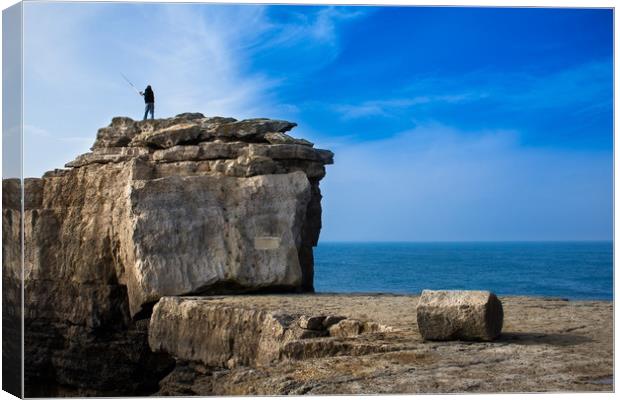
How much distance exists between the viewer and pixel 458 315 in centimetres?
1030

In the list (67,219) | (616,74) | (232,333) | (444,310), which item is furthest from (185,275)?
(616,74)

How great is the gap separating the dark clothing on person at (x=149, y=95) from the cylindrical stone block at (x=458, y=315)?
385 inches

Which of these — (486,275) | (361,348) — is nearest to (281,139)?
(361,348)

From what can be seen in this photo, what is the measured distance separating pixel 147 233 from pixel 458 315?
7886 mm

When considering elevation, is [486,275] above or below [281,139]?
below

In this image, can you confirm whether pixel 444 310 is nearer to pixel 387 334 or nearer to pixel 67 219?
pixel 387 334

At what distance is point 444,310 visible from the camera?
34.0 feet

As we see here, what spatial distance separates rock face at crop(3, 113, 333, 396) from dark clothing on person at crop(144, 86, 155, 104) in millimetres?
681

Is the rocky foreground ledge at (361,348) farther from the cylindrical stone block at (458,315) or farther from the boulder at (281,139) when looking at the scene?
the boulder at (281,139)

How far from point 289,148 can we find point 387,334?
23.7ft

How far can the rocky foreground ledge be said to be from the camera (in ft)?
29.3

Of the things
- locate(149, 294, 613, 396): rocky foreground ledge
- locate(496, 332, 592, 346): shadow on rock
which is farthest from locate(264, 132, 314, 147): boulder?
locate(496, 332, 592, 346): shadow on rock

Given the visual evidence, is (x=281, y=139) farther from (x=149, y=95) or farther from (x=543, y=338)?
(x=543, y=338)

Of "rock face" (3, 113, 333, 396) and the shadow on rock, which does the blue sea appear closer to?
"rock face" (3, 113, 333, 396)
